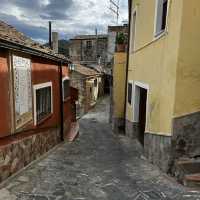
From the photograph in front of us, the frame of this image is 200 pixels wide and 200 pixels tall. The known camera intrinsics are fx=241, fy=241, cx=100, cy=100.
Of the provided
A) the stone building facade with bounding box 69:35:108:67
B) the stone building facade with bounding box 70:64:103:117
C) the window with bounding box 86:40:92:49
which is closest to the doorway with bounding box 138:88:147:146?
the stone building facade with bounding box 70:64:103:117

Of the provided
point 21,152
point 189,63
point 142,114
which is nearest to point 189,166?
point 189,63

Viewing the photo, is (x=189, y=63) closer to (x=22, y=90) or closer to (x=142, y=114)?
(x=22, y=90)

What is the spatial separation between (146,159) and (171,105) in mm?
2612

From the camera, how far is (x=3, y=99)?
16.0 ft

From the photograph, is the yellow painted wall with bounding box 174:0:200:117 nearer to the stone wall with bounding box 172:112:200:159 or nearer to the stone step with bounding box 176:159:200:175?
the stone wall with bounding box 172:112:200:159

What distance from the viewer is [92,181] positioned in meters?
5.19

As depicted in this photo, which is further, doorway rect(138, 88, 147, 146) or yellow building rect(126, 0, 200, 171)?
doorway rect(138, 88, 147, 146)

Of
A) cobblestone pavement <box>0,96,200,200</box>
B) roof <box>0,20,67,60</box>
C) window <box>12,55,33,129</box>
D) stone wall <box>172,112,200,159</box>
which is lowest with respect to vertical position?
cobblestone pavement <box>0,96,200,200</box>

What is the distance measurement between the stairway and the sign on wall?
371cm

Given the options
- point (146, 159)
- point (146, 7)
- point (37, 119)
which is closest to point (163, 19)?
point (146, 7)

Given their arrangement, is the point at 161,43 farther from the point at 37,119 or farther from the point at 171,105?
the point at 37,119

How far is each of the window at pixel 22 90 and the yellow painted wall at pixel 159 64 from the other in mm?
3447

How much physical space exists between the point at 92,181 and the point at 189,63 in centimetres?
327

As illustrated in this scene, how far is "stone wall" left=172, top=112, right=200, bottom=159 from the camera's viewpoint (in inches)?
204
